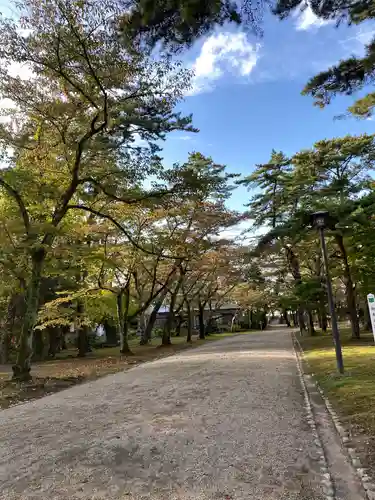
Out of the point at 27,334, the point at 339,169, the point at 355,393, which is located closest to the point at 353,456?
the point at 355,393

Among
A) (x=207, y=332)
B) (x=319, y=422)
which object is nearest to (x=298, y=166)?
(x=319, y=422)

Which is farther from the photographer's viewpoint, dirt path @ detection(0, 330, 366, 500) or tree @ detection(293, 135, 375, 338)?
tree @ detection(293, 135, 375, 338)

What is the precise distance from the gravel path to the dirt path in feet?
0.03

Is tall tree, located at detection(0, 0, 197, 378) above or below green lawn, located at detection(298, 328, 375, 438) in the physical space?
above

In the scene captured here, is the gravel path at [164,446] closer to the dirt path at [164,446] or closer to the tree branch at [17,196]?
the dirt path at [164,446]

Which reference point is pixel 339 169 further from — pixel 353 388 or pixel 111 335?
pixel 111 335

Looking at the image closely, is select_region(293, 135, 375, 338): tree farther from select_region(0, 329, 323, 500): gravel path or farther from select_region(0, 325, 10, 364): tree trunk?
select_region(0, 325, 10, 364): tree trunk

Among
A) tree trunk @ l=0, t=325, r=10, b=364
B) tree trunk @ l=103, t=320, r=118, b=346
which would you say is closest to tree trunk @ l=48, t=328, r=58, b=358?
tree trunk @ l=0, t=325, r=10, b=364

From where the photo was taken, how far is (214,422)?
17.2 ft

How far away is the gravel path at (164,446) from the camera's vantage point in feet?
10.8

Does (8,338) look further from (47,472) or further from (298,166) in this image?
(47,472)

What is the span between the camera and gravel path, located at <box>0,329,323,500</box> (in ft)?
10.8

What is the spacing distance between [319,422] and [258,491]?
235cm

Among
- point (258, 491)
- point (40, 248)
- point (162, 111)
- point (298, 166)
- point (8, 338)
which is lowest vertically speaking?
point (258, 491)
